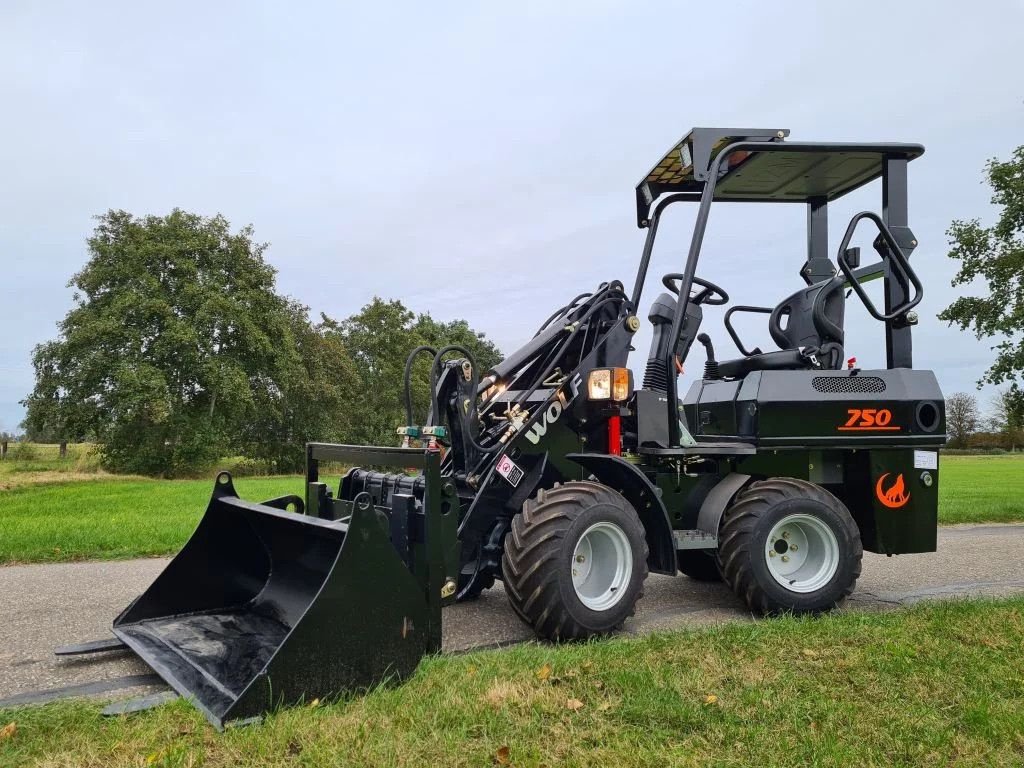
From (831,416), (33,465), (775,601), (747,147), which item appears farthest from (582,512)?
(33,465)

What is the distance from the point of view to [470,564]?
4.97m

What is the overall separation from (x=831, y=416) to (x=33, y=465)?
98.0 ft

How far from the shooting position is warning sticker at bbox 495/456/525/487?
4.94 m

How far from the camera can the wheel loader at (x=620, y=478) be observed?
14.0 ft

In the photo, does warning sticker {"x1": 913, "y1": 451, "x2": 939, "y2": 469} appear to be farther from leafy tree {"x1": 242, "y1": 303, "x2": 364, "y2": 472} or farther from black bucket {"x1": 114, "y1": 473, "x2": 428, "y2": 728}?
leafy tree {"x1": 242, "y1": 303, "x2": 364, "y2": 472}

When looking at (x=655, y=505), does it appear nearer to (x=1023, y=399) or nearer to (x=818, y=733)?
(x=818, y=733)

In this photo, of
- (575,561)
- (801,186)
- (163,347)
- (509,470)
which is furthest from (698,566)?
(163,347)

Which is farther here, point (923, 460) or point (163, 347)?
point (163, 347)

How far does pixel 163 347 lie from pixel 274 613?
1156 inches

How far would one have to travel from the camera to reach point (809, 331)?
6219 mm

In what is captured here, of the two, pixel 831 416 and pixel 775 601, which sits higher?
pixel 831 416

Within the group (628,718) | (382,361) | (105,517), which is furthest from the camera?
(382,361)

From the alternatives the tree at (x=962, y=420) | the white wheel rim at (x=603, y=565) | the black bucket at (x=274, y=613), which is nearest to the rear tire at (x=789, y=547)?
the white wheel rim at (x=603, y=565)

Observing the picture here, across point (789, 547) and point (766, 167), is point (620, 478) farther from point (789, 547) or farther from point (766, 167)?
point (766, 167)
